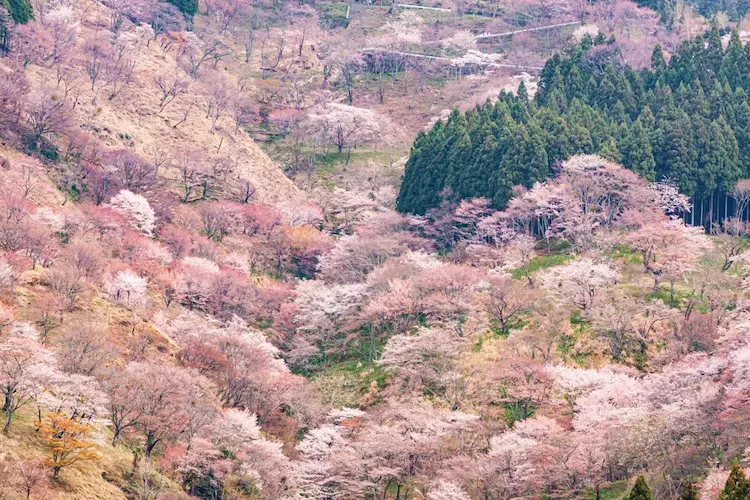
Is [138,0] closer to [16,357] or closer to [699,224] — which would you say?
[699,224]

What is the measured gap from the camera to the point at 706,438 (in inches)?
1726

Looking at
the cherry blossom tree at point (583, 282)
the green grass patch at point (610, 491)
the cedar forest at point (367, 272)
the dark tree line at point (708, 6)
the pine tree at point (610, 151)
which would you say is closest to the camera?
the green grass patch at point (610, 491)

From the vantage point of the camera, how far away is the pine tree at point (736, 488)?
3400cm

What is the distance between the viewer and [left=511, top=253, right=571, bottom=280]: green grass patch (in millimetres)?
64938

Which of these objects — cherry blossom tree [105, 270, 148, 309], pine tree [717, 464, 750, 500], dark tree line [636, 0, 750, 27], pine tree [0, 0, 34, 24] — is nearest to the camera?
pine tree [717, 464, 750, 500]

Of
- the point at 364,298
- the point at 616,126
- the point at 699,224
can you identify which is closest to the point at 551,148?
the point at 616,126

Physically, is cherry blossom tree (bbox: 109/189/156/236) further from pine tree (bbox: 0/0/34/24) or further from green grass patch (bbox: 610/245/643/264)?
green grass patch (bbox: 610/245/643/264)

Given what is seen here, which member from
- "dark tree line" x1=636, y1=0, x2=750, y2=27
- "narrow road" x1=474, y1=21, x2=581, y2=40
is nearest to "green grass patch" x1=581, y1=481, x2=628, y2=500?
"dark tree line" x1=636, y1=0, x2=750, y2=27

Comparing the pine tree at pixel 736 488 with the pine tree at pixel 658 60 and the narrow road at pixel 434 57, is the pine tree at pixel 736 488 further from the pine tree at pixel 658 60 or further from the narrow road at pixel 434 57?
the narrow road at pixel 434 57

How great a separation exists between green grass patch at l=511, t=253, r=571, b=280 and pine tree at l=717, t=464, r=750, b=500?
3068cm

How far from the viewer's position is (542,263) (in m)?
65.8

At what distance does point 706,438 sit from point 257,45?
281 ft

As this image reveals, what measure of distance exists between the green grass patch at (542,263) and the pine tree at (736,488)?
30680mm

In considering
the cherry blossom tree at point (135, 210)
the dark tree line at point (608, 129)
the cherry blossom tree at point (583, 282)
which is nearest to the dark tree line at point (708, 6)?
the dark tree line at point (608, 129)
